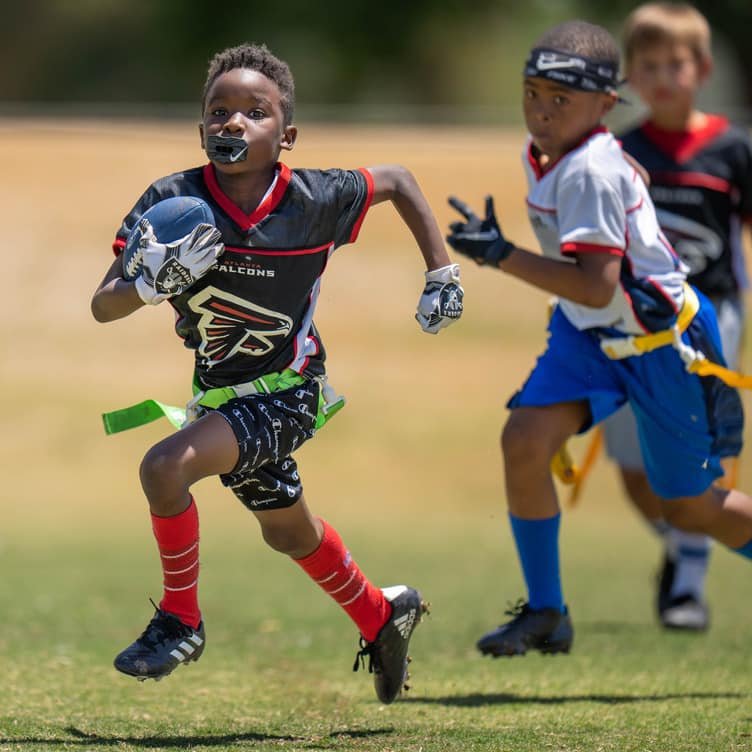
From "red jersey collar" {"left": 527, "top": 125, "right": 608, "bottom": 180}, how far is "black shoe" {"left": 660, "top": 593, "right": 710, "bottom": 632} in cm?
284

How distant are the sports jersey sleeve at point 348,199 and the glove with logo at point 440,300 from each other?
30 centimetres

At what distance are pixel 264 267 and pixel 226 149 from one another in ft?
1.26

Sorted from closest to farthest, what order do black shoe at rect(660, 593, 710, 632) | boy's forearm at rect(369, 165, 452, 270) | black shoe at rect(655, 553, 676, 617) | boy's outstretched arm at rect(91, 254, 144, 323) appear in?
boy's outstretched arm at rect(91, 254, 144, 323), boy's forearm at rect(369, 165, 452, 270), black shoe at rect(660, 593, 710, 632), black shoe at rect(655, 553, 676, 617)

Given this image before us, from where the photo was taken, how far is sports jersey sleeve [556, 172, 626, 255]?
545 cm

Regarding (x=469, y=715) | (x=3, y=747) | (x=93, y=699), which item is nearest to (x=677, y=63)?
(x=469, y=715)

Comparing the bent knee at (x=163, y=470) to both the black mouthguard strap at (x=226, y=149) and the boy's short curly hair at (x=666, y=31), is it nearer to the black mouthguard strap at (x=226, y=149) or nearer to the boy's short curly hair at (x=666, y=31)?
the black mouthguard strap at (x=226, y=149)

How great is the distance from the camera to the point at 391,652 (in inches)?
209

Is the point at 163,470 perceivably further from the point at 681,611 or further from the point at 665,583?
the point at 665,583

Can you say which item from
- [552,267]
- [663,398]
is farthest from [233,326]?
[663,398]

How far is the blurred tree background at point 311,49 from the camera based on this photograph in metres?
32.7

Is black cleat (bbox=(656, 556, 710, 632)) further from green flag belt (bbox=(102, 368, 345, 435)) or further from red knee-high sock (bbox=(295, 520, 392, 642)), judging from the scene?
green flag belt (bbox=(102, 368, 345, 435))

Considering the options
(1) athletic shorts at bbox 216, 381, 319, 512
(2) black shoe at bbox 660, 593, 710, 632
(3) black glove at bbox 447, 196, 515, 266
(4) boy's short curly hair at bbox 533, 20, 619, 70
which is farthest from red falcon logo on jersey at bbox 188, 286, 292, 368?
(2) black shoe at bbox 660, 593, 710, 632

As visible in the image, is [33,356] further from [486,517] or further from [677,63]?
[677,63]

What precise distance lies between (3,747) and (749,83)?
23933 millimetres
